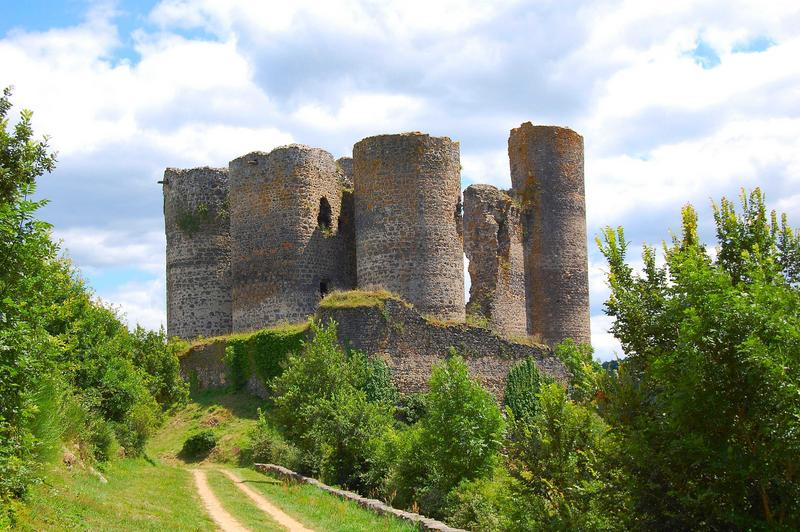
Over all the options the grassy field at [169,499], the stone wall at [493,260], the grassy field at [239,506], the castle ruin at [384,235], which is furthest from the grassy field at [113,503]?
the stone wall at [493,260]

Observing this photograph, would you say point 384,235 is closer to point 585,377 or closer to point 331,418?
point 331,418

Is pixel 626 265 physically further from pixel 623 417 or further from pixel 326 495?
pixel 326 495

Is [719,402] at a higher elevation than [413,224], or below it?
below

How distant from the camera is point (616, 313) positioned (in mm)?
12711

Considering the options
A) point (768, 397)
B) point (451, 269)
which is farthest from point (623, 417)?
point (451, 269)

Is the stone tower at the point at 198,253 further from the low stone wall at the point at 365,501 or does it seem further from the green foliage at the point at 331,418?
the low stone wall at the point at 365,501

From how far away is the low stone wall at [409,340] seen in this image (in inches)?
1174

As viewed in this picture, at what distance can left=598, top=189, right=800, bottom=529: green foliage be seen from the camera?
996 cm

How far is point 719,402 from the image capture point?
10453 millimetres

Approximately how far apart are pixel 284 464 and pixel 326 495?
15.2ft

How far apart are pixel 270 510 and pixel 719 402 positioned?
1150 centimetres

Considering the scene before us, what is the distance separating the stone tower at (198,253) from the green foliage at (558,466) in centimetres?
2437

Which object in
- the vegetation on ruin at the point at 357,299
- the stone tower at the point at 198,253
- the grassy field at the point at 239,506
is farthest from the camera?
the stone tower at the point at 198,253

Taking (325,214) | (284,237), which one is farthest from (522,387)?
(284,237)
